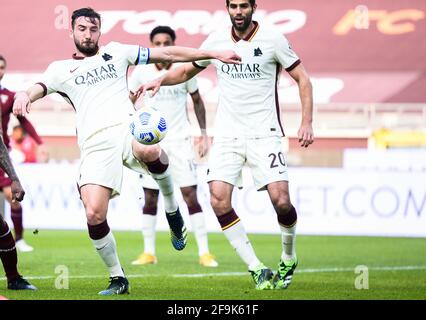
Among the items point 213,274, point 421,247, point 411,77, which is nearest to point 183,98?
point 213,274

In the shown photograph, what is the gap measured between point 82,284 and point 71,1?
2398 centimetres

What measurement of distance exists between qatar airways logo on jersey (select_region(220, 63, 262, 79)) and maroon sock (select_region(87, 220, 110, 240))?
173 cm

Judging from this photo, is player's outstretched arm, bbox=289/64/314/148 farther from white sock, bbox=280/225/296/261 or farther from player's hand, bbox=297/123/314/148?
white sock, bbox=280/225/296/261

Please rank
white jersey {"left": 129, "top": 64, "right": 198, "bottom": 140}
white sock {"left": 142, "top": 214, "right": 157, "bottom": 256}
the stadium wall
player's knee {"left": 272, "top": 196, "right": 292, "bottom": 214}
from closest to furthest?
1. player's knee {"left": 272, "top": 196, "right": 292, "bottom": 214}
2. white jersey {"left": 129, "top": 64, "right": 198, "bottom": 140}
3. white sock {"left": 142, "top": 214, "right": 157, "bottom": 256}
4. the stadium wall

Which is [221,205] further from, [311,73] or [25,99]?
[311,73]

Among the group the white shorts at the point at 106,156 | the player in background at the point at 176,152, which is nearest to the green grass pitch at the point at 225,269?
the player in background at the point at 176,152

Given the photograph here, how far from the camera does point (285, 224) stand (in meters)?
9.20

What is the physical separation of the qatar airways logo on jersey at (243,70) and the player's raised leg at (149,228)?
358 centimetres

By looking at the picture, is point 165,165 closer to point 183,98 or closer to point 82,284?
point 82,284

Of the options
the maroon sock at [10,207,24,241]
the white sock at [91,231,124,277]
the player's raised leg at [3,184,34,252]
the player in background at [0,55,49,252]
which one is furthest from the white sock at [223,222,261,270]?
the maroon sock at [10,207,24,241]

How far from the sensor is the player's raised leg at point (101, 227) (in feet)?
27.5

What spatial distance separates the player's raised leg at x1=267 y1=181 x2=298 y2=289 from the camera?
9.07 meters

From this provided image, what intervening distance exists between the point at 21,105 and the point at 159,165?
1.46 m

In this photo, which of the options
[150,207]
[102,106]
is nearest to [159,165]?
[102,106]
